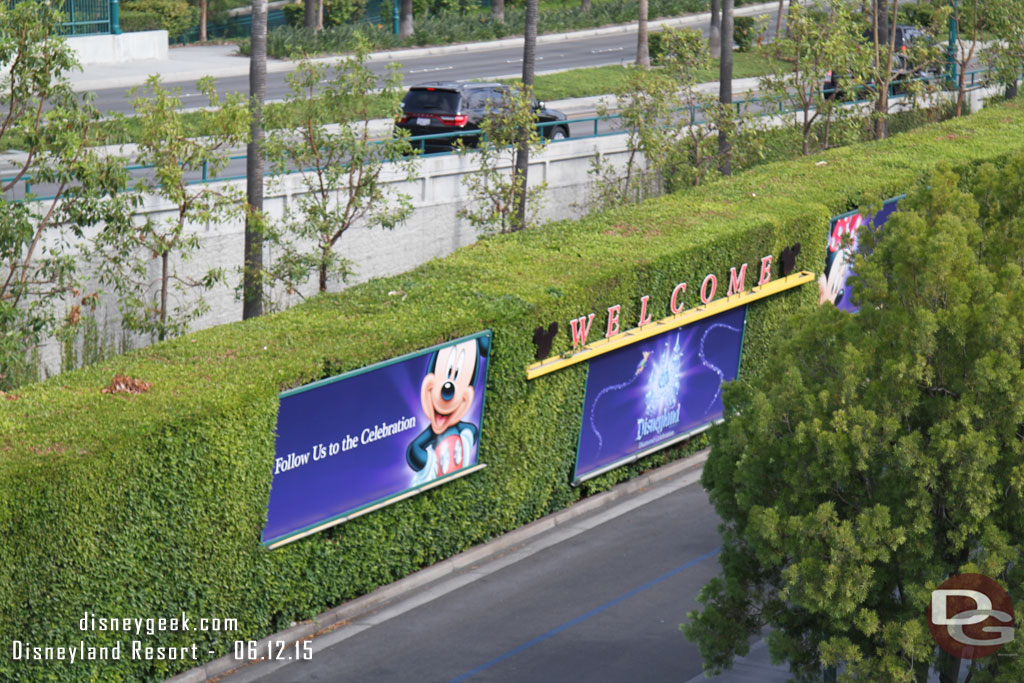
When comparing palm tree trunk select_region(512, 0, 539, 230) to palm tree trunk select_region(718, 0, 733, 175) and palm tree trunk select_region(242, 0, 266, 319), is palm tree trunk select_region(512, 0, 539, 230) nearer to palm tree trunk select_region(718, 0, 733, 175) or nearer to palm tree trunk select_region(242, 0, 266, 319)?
palm tree trunk select_region(718, 0, 733, 175)

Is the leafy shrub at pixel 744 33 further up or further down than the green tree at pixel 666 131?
further up

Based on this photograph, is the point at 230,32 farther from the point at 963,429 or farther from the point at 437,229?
the point at 963,429

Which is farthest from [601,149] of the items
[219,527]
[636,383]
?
[219,527]

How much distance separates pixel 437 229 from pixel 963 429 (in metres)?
19.6

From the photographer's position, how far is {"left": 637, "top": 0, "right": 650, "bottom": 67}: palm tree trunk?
53.3 m

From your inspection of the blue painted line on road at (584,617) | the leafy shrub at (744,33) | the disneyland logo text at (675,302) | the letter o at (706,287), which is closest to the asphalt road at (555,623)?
the blue painted line on road at (584,617)

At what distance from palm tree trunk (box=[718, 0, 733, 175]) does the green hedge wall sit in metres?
8.49

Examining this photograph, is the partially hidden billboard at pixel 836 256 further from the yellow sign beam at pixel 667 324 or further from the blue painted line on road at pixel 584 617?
the blue painted line on road at pixel 584 617

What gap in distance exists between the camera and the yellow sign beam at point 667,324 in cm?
1780

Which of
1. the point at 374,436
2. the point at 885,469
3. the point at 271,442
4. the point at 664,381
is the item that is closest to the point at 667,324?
the point at 664,381

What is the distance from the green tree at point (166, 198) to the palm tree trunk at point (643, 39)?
112ft

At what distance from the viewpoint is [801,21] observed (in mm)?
31625

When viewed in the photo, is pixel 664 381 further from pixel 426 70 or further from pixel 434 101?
pixel 426 70

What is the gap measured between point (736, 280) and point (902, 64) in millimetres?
25545
